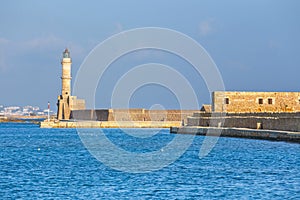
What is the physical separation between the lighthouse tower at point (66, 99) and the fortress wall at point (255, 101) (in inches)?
1093

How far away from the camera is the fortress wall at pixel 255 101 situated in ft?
129

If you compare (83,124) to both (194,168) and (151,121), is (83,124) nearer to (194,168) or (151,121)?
(151,121)

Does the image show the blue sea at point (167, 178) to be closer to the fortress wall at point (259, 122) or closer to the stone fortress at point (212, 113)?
the fortress wall at point (259, 122)

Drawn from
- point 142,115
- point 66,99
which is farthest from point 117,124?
point 66,99

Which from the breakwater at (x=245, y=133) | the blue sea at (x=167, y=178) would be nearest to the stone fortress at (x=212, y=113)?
the breakwater at (x=245, y=133)

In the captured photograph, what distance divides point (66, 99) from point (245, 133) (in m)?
35.6

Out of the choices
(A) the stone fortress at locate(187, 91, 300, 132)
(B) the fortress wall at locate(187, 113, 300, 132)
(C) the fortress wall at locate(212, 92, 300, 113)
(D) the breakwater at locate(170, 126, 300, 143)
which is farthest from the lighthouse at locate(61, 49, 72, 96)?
(C) the fortress wall at locate(212, 92, 300, 113)

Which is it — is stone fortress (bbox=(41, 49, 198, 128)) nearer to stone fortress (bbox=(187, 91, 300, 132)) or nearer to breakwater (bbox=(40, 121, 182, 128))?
breakwater (bbox=(40, 121, 182, 128))

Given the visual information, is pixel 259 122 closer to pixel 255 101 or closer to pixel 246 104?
pixel 255 101

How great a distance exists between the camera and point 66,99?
2598 inches

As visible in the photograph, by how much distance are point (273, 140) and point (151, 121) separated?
31882mm

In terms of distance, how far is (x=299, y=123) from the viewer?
27.8 meters

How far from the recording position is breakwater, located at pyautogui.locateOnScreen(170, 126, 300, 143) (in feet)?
88.1

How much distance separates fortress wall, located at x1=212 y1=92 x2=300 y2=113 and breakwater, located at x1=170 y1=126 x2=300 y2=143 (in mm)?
1961
